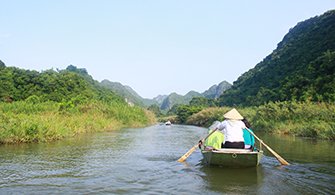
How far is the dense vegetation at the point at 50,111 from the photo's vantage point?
1492 centimetres

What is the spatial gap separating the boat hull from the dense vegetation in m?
9.06

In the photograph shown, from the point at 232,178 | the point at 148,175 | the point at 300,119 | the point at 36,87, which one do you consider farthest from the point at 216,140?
the point at 36,87

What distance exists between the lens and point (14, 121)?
571 inches

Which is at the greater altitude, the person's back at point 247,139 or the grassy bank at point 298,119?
the grassy bank at point 298,119

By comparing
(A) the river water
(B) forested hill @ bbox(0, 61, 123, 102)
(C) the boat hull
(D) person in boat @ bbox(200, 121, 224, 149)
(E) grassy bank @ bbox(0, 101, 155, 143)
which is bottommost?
(A) the river water

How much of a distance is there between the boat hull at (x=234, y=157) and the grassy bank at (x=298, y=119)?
10.9 m

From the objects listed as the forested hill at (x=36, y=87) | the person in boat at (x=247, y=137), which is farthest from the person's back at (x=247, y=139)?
the forested hill at (x=36, y=87)

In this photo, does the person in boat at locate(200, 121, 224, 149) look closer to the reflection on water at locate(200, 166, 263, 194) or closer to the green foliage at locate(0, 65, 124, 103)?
the reflection on water at locate(200, 166, 263, 194)

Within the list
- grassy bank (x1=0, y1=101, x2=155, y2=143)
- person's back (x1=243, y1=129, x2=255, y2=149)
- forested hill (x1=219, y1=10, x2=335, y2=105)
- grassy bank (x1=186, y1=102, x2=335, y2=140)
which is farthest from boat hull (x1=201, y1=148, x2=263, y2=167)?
forested hill (x1=219, y1=10, x2=335, y2=105)

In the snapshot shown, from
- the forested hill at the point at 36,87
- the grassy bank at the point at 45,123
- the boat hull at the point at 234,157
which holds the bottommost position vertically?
the boat hull at the point at 234,157

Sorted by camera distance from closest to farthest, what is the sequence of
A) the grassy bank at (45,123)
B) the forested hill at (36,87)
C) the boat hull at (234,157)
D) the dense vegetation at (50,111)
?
1. the boat hull at (234,157)
2. the grassy bank at (45,123)
3. the dense vegetation at (50,111)
4. the forested hill at (36,87)

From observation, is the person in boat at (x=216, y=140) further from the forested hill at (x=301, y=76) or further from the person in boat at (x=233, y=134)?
the forested hill at (x=301, y=76)

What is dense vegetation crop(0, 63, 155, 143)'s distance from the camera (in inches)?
587

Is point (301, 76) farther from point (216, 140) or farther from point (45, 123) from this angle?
point (216, 140)
